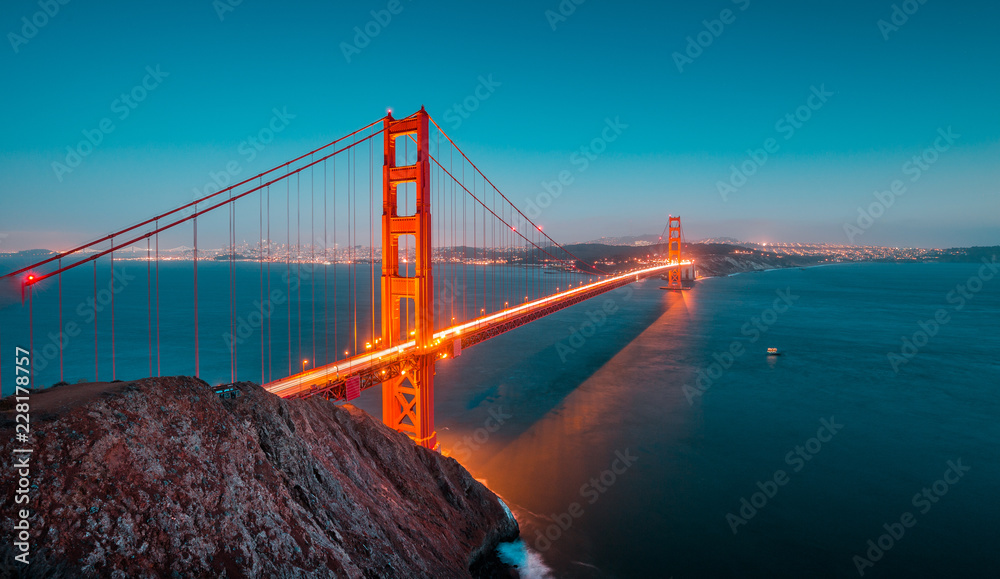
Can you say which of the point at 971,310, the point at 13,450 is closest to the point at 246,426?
the point at 13,450

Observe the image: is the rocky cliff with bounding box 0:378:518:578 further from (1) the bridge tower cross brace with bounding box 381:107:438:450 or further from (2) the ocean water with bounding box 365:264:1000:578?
(1) the bridge tower cross brace with bounding box 381:107:438:450

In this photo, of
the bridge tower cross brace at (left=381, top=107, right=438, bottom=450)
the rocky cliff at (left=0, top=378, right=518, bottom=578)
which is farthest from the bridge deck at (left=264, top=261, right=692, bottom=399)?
the rocky cliff at (left=0, top=378, right=518, bottom=578)

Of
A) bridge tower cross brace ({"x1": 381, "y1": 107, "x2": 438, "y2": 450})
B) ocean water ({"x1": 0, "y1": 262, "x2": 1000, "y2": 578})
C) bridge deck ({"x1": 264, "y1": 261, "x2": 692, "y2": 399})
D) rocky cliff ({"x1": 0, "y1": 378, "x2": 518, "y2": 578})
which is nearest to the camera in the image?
rocky cliff ({"x1": 0, "y1": 378, "x2": 518, "y2": 578})

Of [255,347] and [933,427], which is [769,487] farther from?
[255,347]

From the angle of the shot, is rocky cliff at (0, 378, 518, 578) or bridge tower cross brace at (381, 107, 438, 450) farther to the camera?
bridge tower cross brace at (381, 107, 438, 450)

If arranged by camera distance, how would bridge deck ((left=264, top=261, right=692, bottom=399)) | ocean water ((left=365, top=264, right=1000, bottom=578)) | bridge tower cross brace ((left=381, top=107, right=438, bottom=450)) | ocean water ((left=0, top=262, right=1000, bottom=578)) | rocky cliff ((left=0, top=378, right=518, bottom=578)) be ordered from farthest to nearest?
bridge tower cross brace ((left=381, top=107, right=438, bottom=450)) → ocean water ((left=0, top=262, right=1000, bottom=578)) → ocean water ((left=365, top=264, right=1000, bottom=578)) → bridge deck ((left=264, top=261, right=692, bottom=399)) → rocky cliff ((left=0, top=378, right=518, bottom=578))

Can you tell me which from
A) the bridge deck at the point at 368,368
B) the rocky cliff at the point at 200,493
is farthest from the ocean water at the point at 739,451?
the rocky cliff at the point at 200,493

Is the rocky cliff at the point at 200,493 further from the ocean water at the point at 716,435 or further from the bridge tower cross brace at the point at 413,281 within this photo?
the bridge tower cross brace at the point at 413,281

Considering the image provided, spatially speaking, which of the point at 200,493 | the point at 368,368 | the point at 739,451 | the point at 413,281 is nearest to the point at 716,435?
the point at 739,451
